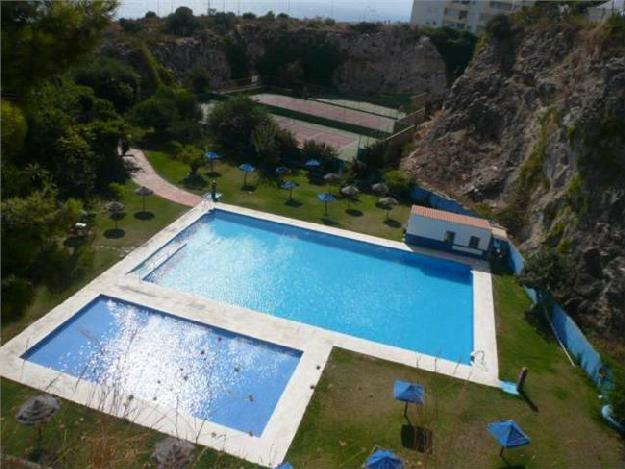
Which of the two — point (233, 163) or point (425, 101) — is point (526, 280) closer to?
point (233, 163)

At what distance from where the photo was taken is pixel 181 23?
48.0 m

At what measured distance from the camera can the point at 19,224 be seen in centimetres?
735

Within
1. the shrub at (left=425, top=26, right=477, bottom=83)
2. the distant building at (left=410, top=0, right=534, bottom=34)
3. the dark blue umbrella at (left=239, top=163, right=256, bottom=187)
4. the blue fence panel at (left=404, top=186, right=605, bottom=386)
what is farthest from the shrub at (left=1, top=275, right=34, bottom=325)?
the distant building at (left=410, top=0, right=534, bottom=34)

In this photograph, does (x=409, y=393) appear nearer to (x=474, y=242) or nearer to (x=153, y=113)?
(x=474, y=242)

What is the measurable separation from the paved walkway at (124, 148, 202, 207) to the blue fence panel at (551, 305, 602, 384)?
17764mm

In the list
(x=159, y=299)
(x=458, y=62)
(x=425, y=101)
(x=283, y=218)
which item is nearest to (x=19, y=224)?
(x=159, y=299)

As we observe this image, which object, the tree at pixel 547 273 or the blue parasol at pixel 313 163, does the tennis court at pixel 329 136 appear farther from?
the tree at pixel 547 273

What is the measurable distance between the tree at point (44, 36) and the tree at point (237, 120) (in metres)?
24.6

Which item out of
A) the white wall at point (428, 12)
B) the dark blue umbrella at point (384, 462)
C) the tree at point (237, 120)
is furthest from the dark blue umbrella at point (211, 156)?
the white wall at point (428, 12)

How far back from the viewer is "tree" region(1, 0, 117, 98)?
719cm

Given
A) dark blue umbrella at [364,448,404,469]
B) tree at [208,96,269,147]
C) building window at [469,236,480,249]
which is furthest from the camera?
tree at [208,96,269,147]

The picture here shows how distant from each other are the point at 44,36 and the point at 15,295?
381 cm

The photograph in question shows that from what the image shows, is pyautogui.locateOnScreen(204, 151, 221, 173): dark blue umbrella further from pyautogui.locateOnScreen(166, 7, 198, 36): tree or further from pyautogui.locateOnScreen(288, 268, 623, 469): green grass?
pyautogui.locateOnScreen(166, 7, 198, 36): tree

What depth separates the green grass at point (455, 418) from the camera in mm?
13688
